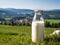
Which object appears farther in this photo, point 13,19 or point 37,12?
point 13,19

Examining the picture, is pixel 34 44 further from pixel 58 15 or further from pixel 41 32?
pixel 58 15

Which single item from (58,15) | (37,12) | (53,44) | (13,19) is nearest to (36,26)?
(37,12)

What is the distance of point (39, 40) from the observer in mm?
2135

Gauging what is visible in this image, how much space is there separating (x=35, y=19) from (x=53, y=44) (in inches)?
15.3

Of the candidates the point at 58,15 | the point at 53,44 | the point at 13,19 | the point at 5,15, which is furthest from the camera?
the point at 58,15

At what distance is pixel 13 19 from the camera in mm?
10789

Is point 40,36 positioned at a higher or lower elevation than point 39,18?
lower

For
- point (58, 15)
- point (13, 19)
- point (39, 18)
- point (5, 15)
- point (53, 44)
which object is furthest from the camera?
point (58, 15)

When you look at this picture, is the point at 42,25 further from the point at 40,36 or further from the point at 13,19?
the point at 13,19

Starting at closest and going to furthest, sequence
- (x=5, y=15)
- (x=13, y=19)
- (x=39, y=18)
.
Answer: (x=39, y=18)
(x=13, y=19)
(x=5, y=15)

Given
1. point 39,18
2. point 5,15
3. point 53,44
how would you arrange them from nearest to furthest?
1. point 53,44
2. point 39,18
3. point 5,15

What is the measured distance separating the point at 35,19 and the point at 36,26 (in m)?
0.10

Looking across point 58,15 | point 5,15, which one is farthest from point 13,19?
point 58,15

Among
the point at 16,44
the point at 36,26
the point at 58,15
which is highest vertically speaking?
the point at 36,26
